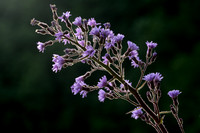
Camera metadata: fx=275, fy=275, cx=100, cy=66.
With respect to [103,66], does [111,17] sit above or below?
above

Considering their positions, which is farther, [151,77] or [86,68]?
[86,68]

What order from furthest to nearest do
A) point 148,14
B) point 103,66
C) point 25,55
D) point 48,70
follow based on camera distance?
point 25,55, point 48,70, point 148,14, point 103,66

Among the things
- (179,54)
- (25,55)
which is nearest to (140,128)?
(179,54)

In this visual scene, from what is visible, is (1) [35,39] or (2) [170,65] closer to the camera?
(2) [170,65]

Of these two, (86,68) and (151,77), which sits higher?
(86,68)

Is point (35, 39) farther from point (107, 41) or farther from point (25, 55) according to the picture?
point (107, 41)

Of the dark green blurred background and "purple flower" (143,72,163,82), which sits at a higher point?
the dark green blurred background

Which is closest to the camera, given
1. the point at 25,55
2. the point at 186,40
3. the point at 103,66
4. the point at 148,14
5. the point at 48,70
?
the point at 103,66

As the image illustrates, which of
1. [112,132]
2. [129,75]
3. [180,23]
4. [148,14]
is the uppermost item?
[148,14]
